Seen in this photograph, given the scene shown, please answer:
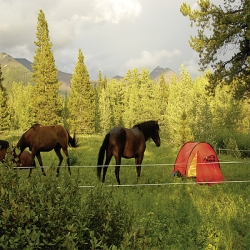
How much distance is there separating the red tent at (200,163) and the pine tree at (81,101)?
41.8m

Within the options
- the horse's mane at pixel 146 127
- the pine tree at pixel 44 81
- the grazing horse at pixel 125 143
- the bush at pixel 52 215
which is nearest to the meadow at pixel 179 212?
the bush at pixel 52 215

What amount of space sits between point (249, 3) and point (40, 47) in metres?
34.9

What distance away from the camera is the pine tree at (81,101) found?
172 ft

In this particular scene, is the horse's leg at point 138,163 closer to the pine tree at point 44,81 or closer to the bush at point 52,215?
the bush at point 52,215

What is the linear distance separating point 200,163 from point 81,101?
1758 inches

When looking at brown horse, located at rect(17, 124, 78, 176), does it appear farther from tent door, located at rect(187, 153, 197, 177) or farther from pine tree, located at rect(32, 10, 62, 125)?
pine tree, located at rect(32, 10, 62, 125)

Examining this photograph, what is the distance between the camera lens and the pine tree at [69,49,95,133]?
52.5 meters

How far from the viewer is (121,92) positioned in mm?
64500

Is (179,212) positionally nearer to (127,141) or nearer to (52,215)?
(127,141)

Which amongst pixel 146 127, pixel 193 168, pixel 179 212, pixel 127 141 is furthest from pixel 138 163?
pixel 179 212

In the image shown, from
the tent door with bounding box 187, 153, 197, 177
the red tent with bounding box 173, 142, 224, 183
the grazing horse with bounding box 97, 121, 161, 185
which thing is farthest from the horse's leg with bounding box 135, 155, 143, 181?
the tent door with bounding box 187, 153, 197, 177

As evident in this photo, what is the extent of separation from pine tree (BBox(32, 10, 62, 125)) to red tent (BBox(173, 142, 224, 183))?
31225 millimetres

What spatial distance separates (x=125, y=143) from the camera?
10.2 m

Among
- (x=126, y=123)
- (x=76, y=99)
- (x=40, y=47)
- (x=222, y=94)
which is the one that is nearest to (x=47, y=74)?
(x=40, y=47)
